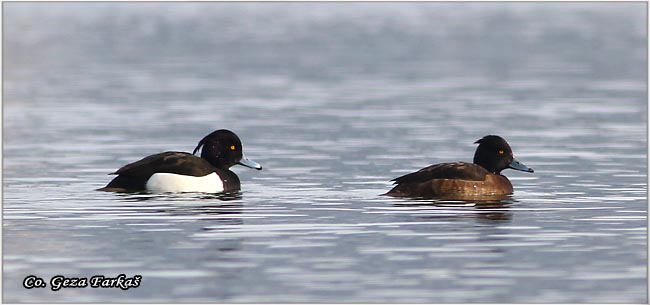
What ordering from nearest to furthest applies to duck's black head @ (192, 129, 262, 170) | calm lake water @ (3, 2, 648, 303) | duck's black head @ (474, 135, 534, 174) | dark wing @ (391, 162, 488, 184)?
calm lake water @ (3, 2, 648, 303) < dark wing @ (391, 162, 488, 184) < duck's black head @ (474, 135, 534, 174) < duck's black head @ (192, 129, 262, 170)

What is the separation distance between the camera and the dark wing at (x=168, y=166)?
14.8 metres

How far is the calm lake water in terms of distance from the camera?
10.2 m

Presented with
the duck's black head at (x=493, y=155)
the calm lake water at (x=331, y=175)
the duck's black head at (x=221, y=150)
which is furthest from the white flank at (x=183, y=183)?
the duck's black head at (x=493, y=155)

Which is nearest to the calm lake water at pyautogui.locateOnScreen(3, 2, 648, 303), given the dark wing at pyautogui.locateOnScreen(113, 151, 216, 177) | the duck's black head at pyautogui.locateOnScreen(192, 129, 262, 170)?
the duck's black head at pyautogui.locateOnScreen(192, 129, 262, 170)

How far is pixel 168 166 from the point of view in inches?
586

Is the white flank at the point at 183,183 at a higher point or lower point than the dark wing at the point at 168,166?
lower

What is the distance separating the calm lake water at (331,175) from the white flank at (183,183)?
1.06ft

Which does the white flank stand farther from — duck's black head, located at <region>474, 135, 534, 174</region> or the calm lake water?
duck's black head, located at <region>474, 135, 534, 174</region>

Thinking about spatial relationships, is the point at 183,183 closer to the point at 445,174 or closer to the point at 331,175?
the point at 331,175

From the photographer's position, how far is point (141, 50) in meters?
45.3

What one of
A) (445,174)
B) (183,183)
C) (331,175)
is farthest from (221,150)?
(445,174)

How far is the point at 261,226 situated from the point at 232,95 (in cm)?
1524

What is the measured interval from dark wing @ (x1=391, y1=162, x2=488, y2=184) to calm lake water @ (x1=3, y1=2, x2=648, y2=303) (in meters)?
0.39

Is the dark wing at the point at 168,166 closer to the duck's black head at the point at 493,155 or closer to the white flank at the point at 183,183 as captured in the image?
Answer: the white flank at the point at 183,183
